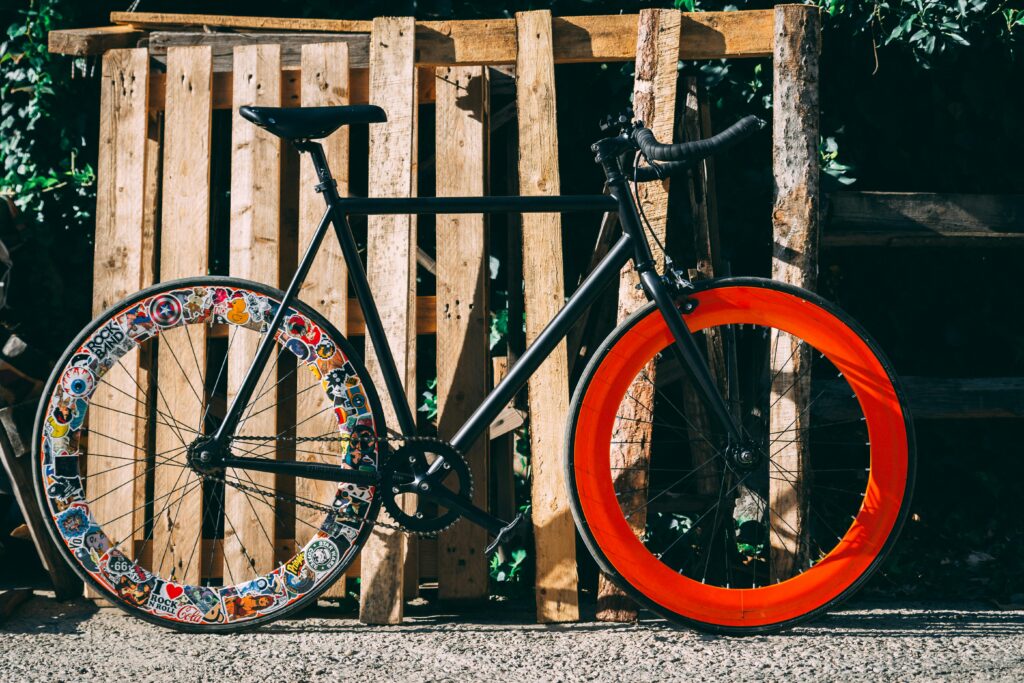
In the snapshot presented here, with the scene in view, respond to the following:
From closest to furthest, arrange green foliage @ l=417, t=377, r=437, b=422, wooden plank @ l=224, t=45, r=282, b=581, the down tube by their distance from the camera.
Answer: the down tube → wooden plank @ l=224, t=45, r=282, b=581 → green foliage @ l=417, t=377, r=437, b=422

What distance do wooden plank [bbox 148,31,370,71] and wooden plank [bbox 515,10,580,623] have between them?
0.61 meters

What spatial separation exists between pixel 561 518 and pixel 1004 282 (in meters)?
2.31

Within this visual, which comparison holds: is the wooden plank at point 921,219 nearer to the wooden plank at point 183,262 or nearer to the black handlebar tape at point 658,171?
the black handlebar tape at point 658,171

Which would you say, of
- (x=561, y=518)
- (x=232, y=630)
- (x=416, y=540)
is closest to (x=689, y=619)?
(x=561, y=518)

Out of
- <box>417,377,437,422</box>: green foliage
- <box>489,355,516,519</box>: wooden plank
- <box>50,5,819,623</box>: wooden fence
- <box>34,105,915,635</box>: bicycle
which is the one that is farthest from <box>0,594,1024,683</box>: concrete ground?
<box>417,377,437,422</box>: green foliage

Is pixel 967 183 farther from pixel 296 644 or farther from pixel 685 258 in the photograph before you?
pixel 296 644

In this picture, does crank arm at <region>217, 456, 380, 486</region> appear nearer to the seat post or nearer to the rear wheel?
the rear wheel

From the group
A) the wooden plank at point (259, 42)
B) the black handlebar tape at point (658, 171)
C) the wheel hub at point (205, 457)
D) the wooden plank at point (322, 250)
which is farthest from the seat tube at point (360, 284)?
the black handlebar tape at point (658, 171)

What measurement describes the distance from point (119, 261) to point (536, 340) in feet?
5.30

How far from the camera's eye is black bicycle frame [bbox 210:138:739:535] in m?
2.75

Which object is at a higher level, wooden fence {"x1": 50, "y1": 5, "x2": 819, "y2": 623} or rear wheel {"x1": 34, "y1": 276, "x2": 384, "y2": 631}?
wooden fence {"x1": 50, "y1": 5, "x2": 819, "y2": 623}

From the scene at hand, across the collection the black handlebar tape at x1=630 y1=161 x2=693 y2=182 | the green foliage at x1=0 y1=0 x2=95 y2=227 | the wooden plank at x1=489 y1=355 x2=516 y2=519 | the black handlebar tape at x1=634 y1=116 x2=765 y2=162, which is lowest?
the wooden plank at x1=489 y1=355 x2=516 y2=519

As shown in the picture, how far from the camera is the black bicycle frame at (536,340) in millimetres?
2748

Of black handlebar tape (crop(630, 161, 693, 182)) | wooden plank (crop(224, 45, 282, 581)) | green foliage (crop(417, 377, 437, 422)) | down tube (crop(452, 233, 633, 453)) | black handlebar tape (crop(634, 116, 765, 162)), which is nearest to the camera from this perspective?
black handlebar tape (crop(634, 116, 765, 162))
